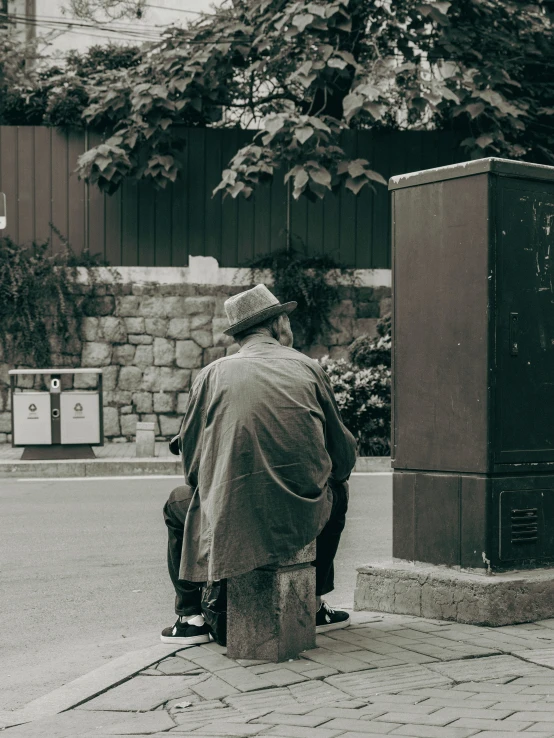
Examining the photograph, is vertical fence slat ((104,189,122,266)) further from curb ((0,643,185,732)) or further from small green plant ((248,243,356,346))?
curb ((0,643,185,732))

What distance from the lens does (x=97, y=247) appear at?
15227 millimetres

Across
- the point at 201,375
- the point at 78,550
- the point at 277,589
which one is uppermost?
the point at 201,375

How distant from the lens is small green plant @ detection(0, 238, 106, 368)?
1438 centimetres

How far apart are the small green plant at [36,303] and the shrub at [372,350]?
384cm

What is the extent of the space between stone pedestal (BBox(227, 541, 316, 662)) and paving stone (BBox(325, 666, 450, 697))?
1.03 feet

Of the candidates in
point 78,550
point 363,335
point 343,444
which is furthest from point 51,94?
point 343,444

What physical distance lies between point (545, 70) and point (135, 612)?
40.6 ft

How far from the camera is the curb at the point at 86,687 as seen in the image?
3928 millimetres

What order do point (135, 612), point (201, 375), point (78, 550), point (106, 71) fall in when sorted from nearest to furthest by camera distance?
point (201, 375) < point (135, 612) < point (78, 550) < point (106, 71)

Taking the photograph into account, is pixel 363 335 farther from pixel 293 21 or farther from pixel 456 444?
pixel 456 444

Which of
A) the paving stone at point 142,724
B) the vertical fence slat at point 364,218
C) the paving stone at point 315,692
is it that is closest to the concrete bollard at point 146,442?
the vertical fence slat at point 364,218

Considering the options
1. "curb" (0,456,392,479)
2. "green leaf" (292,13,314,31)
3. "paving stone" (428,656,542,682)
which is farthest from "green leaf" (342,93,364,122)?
"paving stone" (428,656,542,682)

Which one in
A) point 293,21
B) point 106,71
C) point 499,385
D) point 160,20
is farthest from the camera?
point 160,20

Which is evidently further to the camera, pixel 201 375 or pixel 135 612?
pixel 135 612
